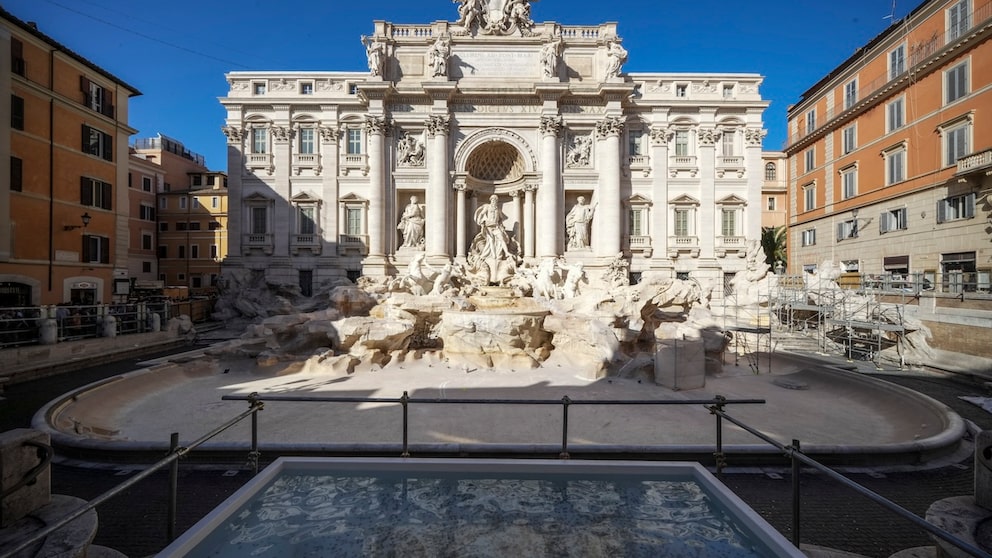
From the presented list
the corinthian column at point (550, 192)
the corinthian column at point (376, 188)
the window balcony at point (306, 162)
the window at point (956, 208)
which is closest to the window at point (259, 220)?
the window balcony at point (306, 162)

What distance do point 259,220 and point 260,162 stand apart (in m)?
3.88

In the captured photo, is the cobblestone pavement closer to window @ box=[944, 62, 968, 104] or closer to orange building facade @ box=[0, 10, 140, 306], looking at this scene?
orange building facade @ box=[0, 10, 140, 306]

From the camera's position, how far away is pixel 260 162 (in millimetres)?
25281

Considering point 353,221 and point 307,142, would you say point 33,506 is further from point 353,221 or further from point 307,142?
point 307,142

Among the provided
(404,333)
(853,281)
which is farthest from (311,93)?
(853,281)

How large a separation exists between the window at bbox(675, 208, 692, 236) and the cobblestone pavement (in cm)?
2068

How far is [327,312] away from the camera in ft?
52.3

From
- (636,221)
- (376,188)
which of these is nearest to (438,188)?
(376,188)

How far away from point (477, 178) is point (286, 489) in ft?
76.1

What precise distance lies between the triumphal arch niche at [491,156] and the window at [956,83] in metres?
8.22

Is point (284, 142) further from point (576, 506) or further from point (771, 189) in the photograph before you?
point (771, 189)

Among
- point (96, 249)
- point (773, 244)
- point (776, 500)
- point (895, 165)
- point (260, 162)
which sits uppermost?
point (260, 162)

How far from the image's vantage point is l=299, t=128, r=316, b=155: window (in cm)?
2542

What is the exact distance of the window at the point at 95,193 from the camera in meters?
19.6
